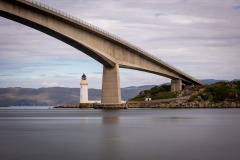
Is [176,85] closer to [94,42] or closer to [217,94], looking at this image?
[217,94]

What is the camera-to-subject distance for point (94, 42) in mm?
73000

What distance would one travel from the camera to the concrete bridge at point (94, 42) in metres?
56.7

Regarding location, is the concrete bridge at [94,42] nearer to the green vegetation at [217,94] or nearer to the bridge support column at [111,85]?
the bridge support column at [111,85]

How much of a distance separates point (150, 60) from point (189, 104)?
17.1 m

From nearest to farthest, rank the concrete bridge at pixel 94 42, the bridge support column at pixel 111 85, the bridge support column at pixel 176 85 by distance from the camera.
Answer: the concrete bridge at pixel 94 42, the bridge support column at pixel 111 85, the bridge support column at pixel 176 85

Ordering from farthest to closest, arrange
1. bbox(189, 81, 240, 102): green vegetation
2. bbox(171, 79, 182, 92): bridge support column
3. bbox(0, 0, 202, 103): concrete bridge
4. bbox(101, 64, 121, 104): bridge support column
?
bbox(171, 79, 182, 92): bridge support column < bbox(189, 81, 240, 102): green vegetation < bbox(101, 64, 121, 104): bridge support column < bbox(0, 0, 202, 103): concrete bridge

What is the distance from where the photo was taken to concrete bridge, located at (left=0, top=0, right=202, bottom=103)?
56.7m

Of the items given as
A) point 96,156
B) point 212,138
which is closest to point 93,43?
point 212,138

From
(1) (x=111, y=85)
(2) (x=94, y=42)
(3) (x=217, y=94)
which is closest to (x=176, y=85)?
(3) (x=217, y=94)

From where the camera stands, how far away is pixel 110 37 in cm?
7556

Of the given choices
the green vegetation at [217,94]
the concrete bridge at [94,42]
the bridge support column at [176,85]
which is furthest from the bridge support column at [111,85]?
the bridge support column at [176,85]

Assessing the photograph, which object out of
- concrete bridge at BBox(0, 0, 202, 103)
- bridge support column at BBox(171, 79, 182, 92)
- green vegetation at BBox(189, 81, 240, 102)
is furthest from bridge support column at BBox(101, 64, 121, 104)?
bridge support column at BBox(171, 79, 182, 92)

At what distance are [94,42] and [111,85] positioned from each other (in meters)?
9.85

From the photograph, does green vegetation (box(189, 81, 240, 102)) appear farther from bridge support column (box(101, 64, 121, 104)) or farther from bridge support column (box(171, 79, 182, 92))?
bridge support column (box(101, 64, 121, 104))
